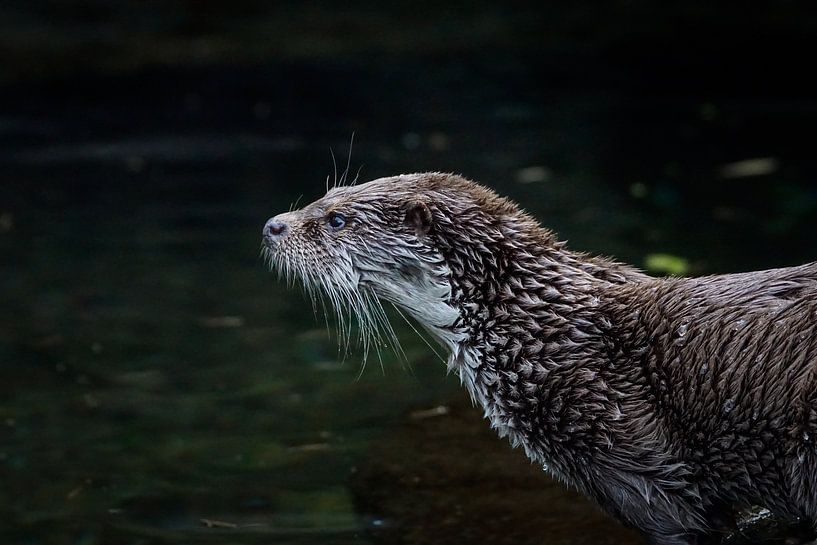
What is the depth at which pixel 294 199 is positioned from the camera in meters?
8.09

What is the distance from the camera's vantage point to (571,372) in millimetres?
3727

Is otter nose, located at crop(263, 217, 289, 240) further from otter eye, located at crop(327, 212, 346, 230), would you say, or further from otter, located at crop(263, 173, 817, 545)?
otter eye, located at crop(327, 212, 346, 230)

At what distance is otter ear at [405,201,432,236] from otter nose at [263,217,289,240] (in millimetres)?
548

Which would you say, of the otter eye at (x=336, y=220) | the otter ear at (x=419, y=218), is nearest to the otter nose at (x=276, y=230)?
the otter eye at (x=336, y=220)

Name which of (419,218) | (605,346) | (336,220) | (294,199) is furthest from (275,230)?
(294,199)

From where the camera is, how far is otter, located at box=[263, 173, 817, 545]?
3.39 m

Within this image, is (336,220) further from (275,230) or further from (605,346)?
(605,346)

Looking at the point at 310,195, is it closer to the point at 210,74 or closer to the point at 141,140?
the point at 141,140

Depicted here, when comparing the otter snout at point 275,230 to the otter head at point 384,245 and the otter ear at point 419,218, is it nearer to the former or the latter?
the otter head at point 384,245

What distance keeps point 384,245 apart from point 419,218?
0.17 metres

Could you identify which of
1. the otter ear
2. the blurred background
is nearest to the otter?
the otter ear

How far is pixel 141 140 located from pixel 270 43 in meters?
2.48

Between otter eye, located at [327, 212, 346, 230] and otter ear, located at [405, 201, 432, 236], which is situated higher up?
otter ear, located at [405, 201, 432, 236]

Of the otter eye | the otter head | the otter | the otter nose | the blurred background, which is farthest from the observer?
the blurred background
